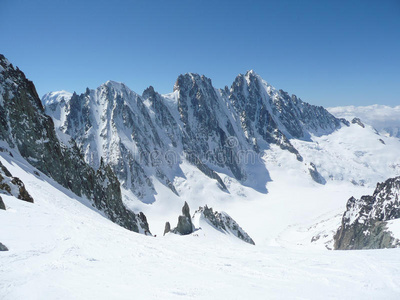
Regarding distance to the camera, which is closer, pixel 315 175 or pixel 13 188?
pixel 13 188

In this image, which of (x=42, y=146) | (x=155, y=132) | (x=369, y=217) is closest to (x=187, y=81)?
(x=155, y=132)

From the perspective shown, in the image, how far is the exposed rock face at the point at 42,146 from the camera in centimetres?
3638

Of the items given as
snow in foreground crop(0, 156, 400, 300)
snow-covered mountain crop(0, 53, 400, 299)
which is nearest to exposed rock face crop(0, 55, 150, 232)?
snow-covered mountain crop(0, 53, 400, 299)

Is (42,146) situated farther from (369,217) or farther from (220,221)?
(369,217)

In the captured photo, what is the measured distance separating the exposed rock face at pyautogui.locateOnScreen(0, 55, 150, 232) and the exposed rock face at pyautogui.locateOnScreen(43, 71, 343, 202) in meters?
56.0

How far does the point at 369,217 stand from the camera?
2549 inches

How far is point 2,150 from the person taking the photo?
3008cm

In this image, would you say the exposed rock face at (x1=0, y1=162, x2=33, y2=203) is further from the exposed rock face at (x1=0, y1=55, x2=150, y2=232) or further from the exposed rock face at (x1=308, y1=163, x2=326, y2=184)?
the exposed rock face at (x1=308, y1=163, x2=326, y2=184)

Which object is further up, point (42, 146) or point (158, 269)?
point (42, 146)

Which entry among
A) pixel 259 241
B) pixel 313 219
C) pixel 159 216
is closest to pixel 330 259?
pixel 259 241

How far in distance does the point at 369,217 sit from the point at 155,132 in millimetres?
104027

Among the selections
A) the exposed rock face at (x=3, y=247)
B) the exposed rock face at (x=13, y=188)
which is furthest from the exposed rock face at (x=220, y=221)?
the exposed rock face at (x=3, y=247)

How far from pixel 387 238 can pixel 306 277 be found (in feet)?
156

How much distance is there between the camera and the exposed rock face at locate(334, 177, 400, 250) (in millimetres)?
53069
